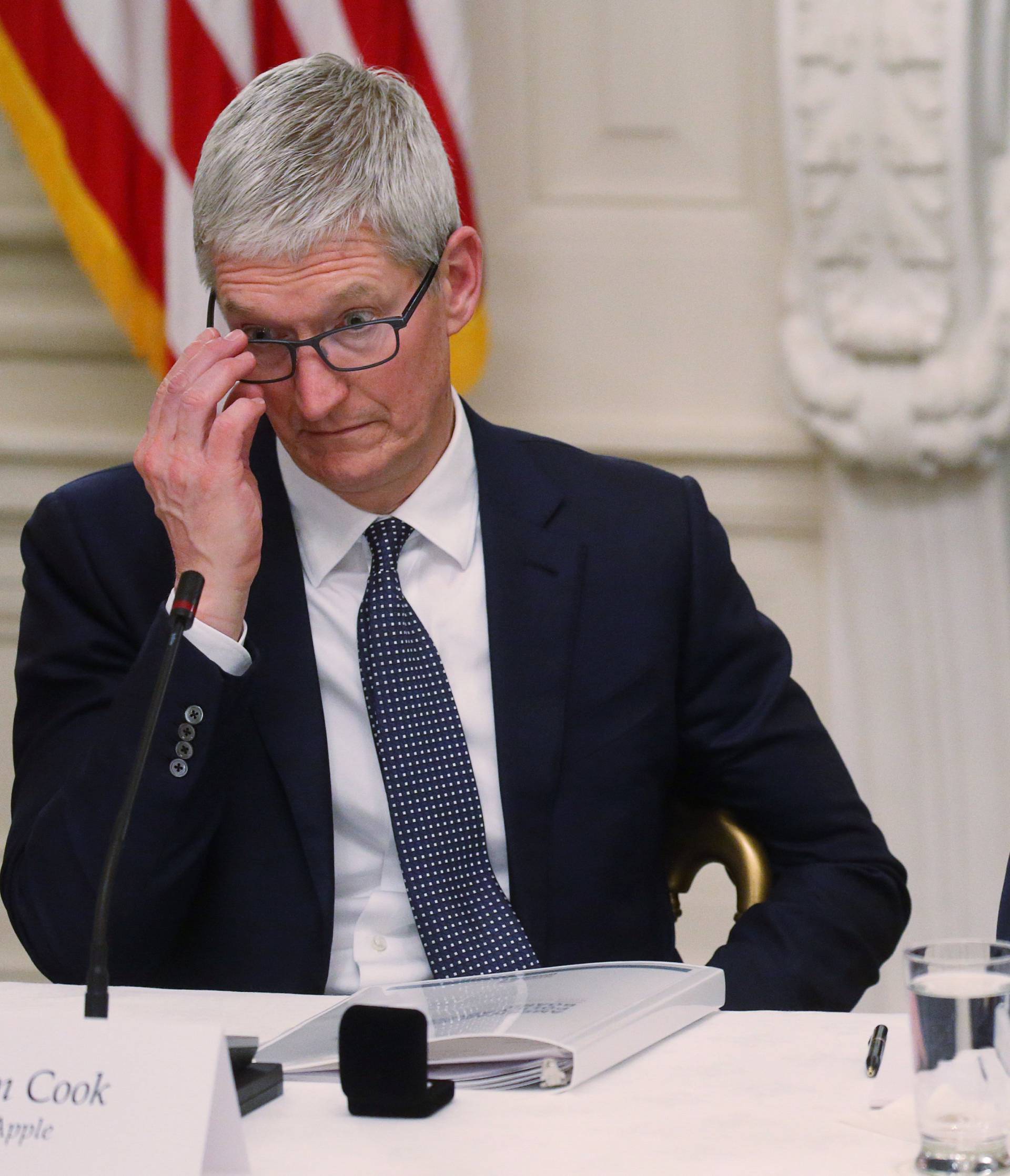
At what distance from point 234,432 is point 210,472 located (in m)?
0.04

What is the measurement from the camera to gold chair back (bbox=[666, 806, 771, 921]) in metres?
1.68

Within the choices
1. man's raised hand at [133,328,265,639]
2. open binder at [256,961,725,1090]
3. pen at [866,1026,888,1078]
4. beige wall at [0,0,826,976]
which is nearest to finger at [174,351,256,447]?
man's raised hand at [133,328,265,639]

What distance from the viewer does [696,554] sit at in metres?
1.79

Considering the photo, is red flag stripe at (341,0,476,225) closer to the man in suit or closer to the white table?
the man in suit

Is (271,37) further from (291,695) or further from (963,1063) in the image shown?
(963,1063)

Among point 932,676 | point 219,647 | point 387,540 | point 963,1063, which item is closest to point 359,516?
point 387,540

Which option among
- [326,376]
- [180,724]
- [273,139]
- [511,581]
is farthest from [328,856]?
[273,139]

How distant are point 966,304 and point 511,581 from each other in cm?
101

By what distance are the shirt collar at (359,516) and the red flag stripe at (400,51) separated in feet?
2.46

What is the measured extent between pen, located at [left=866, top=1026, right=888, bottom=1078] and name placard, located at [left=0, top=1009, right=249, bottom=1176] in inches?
16.2

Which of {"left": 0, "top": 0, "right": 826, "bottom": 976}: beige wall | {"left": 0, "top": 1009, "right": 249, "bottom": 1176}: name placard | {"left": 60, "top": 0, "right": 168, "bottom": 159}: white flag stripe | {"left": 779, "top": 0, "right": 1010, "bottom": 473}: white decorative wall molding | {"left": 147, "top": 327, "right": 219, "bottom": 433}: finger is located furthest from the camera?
{"left": 0, "top": 0, "right": 826, "bottom": 976}: beige wall

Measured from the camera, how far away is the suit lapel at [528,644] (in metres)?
1.65

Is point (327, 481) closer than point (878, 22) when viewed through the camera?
Yes

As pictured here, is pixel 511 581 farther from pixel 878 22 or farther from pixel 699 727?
pixel 878 22
